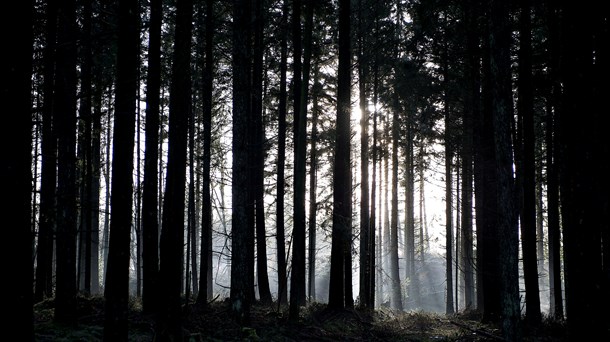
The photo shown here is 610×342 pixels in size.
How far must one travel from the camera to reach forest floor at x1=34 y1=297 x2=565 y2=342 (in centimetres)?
930

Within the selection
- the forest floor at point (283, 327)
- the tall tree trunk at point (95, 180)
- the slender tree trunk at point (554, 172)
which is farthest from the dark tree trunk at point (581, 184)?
the tall tree trunk at point (95, 180)

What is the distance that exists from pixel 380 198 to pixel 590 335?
83.2 feet

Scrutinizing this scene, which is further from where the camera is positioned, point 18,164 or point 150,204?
point 150,204

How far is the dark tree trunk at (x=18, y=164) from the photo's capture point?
4375mm

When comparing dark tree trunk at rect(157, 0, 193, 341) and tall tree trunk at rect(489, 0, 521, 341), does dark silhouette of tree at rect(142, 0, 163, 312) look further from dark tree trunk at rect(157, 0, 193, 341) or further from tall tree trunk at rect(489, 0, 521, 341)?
tall tree trunk at rect(489, 0, 521, 341)

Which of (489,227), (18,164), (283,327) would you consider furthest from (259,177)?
(18,164)

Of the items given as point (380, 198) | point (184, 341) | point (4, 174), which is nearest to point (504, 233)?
point (184, 341)

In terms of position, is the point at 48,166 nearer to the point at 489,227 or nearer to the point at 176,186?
the point at 176,186

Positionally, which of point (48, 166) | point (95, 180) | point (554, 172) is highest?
point (95, 180)

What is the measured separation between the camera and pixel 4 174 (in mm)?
4391

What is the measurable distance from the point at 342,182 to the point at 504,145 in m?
5.74

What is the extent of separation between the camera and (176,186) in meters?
8.55

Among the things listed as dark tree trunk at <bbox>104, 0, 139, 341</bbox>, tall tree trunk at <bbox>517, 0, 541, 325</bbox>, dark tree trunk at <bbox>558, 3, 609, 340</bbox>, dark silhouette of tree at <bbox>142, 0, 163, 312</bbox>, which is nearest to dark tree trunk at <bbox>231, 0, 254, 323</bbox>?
dark silhouette of tree at <bbox>142, 0, 163, 312</bbox>

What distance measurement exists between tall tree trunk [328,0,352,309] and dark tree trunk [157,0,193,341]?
20.4 feet
